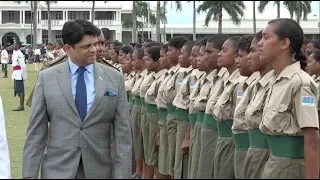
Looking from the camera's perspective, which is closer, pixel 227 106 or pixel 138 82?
pixel 227 106

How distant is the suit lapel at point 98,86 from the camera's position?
13.3 ft

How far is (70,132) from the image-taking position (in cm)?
405

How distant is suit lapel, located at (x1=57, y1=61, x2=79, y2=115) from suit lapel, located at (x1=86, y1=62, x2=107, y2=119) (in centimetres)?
11

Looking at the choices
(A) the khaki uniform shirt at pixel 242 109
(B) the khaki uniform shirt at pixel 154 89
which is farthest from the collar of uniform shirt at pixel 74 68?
(B) the khaki uniform shirt at pixel 154 89

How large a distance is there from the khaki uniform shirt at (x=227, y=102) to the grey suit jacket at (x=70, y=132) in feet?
5.33

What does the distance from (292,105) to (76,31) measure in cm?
146

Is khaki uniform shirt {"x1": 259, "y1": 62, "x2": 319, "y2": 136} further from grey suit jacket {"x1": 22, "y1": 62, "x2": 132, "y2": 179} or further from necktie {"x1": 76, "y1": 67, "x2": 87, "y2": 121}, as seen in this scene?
necktie {"x1": 76, "y1": 67, "x2": 87, "y2": 121}

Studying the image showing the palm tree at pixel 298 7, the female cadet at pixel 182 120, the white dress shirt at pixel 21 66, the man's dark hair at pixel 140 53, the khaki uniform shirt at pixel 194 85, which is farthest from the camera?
the palm tree at pixel 298 7

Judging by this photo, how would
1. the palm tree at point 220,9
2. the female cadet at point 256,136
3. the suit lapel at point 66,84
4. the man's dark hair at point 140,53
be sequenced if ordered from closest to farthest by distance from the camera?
1. the suit lapel at point 66,84
2. the female cadet at point 256,136
3. the man's dark hair at point 140,53
4. the palm tree at point 220,9

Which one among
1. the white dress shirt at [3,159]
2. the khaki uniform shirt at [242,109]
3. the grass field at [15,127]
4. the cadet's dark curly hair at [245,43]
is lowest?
the grass field at [15,127]

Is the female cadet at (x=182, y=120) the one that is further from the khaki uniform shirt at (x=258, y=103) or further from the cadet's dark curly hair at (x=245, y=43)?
the khaki uniform shirt at (x=258, y=103)

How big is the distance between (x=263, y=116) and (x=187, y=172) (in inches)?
110

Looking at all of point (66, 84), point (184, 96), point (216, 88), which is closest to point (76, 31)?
point (66, 84)

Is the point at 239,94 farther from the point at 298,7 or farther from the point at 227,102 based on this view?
the point at 298,7
